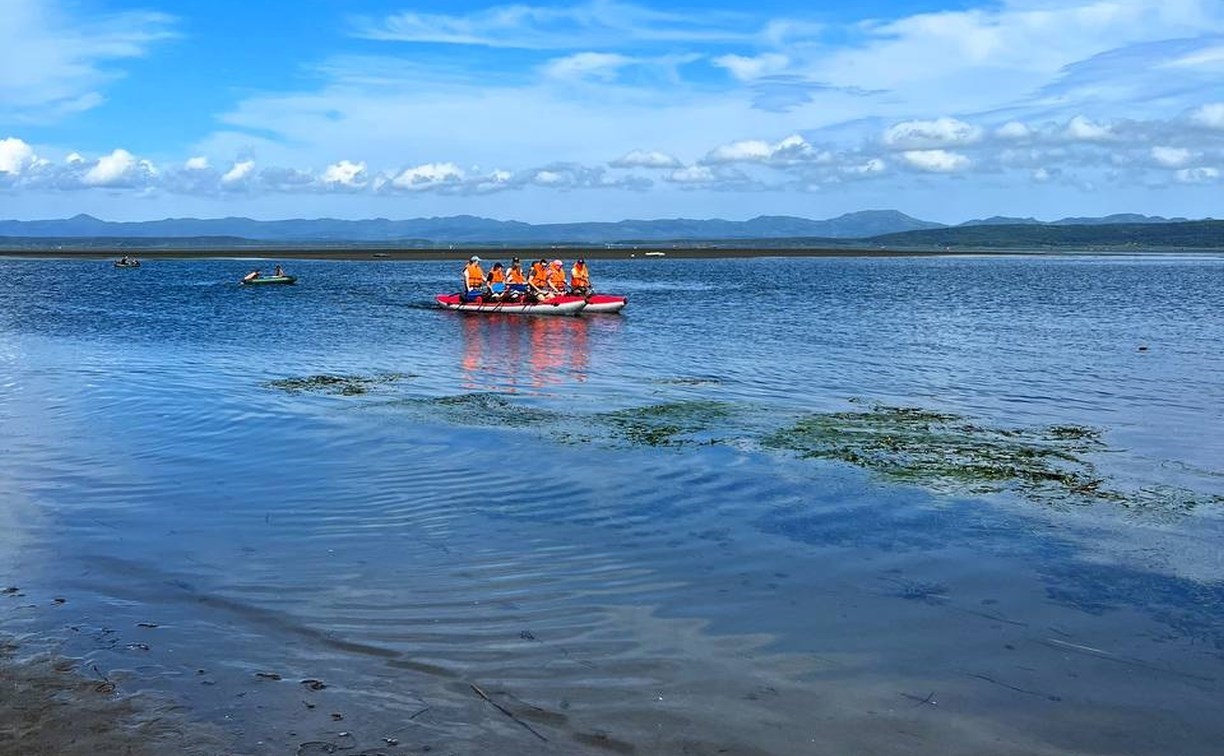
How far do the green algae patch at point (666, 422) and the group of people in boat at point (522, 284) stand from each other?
23239 millimetres

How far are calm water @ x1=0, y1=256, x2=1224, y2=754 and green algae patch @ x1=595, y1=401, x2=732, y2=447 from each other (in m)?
0.52

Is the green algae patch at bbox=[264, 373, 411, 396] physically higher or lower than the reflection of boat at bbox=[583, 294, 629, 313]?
lower

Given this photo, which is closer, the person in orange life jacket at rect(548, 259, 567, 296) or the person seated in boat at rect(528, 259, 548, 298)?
the person seated in boat at rect(528, 259, 548, 298)

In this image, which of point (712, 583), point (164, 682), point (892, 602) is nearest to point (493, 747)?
point (164, 682)

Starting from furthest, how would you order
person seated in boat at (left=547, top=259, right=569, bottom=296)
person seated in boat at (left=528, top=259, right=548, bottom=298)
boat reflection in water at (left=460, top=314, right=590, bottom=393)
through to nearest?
person seated in boat at (left=547, top=259, right=569, bottom=296), person seated in boat at (left=528, top=259, right=548, bottom=298), boat reflection in water at (left=460, top=314, right=590, bottom=393)

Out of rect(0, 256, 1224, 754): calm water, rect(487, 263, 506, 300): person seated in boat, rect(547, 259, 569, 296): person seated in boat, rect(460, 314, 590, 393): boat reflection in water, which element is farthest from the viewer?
rect(547, 259, 569, 296): person seated in boat

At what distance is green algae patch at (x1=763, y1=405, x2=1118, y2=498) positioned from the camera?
1401 centimetres

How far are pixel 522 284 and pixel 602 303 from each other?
3.48m

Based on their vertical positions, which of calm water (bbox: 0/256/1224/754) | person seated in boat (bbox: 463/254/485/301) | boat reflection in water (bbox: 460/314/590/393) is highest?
person seated in boat (bbox: 463/254/485/301)

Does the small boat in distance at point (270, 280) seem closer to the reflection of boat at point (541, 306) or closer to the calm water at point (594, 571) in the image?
the reflection of boat at point (541, 306)

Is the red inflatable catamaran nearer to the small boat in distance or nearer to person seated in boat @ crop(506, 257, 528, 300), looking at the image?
person seated in boat @ crop(506, 257, 528, 300)

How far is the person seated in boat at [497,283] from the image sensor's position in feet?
142

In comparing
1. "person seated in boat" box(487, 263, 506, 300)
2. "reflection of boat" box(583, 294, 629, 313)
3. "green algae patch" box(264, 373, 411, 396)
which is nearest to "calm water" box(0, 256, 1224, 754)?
"green algae patch" box(264, 373, 411, 396)

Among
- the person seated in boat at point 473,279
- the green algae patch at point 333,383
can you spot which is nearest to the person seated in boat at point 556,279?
the person seated in boat at point 473,279
